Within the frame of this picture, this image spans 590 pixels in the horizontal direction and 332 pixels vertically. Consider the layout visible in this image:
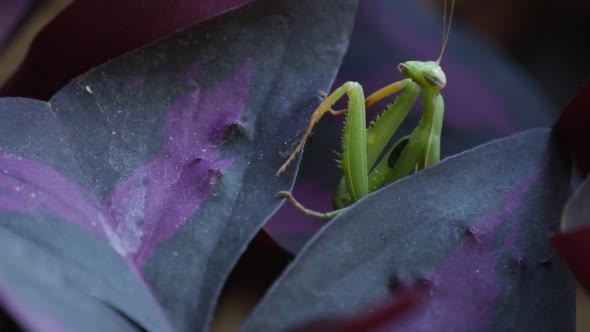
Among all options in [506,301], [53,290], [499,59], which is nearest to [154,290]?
[53,290]

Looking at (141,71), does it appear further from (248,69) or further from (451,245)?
(451,245)

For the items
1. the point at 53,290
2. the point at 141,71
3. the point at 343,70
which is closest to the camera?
the point at 53,290

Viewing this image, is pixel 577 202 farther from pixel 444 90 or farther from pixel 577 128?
pixel 444 90

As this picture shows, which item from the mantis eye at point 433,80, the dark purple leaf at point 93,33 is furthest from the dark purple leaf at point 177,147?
the mantis eye at point 433,80

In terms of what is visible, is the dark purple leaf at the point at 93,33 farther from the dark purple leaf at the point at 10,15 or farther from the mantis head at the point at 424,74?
the mantis head at the point at 424,74

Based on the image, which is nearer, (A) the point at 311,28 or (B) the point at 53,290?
(B) the point at 53,290

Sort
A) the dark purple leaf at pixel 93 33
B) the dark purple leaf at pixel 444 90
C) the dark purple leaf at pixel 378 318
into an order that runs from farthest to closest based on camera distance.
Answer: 1. the dark purple leaf at pixel 444 90
2. the dark purple leaf at pixel 93 33
3. the dark purple leaf at pixel 378 318

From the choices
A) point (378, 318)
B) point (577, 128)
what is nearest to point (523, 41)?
point (577, 128)
